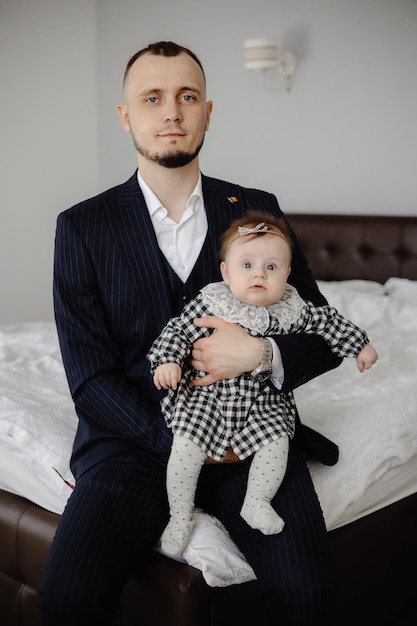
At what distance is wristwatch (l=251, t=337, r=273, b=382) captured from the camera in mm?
1759

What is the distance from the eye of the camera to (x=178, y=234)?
1.98m

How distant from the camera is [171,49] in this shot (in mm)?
1900

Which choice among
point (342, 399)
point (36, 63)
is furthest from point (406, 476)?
point (36, 63)

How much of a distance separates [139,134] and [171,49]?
0.22 meters

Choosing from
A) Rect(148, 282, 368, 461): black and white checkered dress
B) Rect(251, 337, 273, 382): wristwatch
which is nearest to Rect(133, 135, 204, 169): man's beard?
Rect(148, 282, 368, 461): black and white checkered dress

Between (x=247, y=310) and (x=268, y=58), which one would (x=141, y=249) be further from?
(x=268, y=58)

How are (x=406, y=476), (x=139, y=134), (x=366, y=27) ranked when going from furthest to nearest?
(x=366, y=27) → (x=406, y=476) → (x=139, y=134)

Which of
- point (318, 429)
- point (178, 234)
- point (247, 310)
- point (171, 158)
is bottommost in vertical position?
point (318, 429)

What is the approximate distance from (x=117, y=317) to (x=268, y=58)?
2.41m

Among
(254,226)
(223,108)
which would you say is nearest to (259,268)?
(254,226)

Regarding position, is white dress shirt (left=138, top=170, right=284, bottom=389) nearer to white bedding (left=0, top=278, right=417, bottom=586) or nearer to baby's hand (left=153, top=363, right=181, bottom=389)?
baby's hand (left=153, top=363, right=181, bottom=389)

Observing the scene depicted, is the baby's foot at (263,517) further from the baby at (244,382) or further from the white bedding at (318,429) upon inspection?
the white bedding at (318,429)

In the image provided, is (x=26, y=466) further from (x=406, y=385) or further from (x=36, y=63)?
(x=36, y=63)

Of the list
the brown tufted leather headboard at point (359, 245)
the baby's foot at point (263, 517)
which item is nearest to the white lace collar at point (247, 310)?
the baby's foot at point (263, 517)
